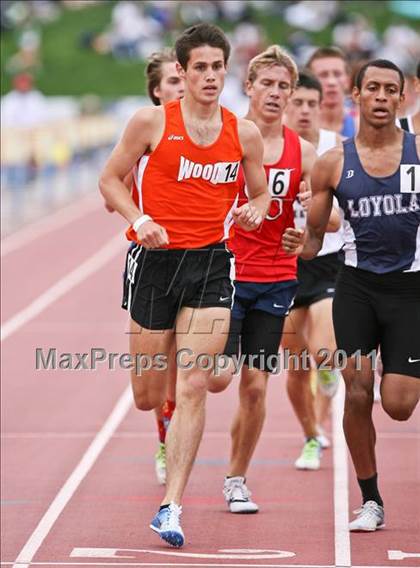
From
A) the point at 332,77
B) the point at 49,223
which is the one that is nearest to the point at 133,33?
the point at 49,223

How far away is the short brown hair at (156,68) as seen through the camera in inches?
398

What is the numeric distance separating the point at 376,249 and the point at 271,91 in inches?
59.8

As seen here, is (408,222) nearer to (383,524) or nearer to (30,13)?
(383,524)

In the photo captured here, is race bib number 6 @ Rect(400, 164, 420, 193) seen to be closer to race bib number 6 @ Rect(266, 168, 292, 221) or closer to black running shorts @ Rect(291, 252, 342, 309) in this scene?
race bib number 6 @ Rect(266, 168, 292, 221)

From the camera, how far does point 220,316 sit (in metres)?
8.13

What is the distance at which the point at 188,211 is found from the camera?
815 centimetres

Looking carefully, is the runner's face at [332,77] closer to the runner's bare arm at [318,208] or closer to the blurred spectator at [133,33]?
the runner's bare arm at [318,208]

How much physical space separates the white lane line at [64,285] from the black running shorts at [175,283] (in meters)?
7.38

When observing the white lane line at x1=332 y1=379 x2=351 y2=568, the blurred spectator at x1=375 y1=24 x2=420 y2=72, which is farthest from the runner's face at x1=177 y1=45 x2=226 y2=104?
the blurred spectator at x1=375 y1=24 x2=420 y2=72

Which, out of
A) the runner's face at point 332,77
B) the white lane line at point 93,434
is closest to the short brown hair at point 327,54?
the runner's face at point 332,77

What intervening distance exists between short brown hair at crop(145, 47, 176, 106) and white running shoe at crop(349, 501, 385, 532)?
3124 mm

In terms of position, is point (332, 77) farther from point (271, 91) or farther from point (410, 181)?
point (410, 181)

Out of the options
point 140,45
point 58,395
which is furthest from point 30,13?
point 58,395

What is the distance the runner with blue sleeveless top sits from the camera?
795 cm
